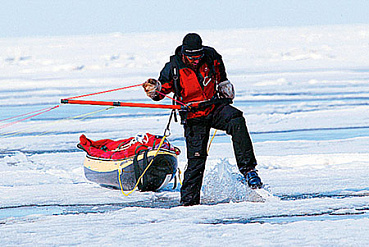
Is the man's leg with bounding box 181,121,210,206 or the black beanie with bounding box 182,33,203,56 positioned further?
the man's leg with bounding box 181,121,210,206

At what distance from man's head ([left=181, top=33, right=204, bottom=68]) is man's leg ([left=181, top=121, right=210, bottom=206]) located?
1.78 feet

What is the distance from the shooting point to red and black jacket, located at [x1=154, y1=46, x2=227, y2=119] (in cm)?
496

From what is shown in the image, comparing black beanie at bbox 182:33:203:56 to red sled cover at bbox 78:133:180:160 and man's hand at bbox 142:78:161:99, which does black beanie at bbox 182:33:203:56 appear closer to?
man's hand at bbox 142:78:161:99

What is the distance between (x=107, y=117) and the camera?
12398 millimetres

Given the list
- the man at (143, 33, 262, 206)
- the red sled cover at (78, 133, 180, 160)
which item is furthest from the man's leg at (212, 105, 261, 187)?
the red sled cover at (78, 133, 180, 160)

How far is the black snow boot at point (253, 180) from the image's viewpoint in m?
4.95

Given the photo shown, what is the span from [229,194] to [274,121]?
19.4 ft

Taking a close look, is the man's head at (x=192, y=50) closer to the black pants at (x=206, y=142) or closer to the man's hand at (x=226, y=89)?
the man's hand at (x=226, y=89)

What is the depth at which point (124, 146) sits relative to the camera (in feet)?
19.6

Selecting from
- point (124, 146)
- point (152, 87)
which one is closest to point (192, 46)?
point (152, 87)

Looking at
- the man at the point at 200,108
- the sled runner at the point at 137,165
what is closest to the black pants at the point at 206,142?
the man at the point at 200,108

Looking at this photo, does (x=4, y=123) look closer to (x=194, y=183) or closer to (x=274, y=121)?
(x=274, y=121)

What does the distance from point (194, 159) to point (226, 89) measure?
26.1 inches

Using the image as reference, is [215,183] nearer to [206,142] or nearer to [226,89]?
[206,142]
